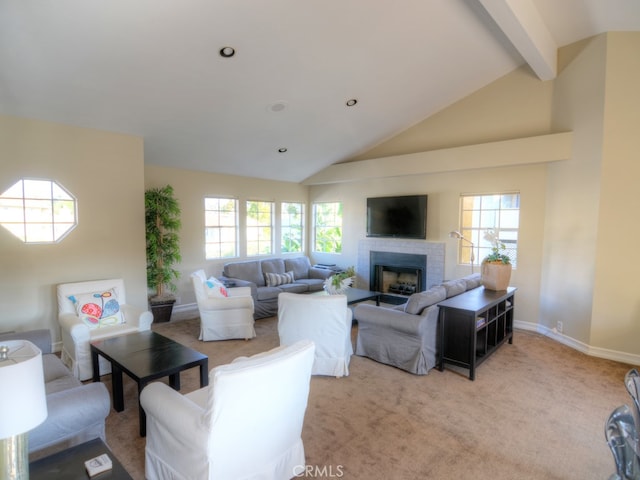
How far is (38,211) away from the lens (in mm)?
3908

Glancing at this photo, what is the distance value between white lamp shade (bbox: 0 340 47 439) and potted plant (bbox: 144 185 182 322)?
4.22 m

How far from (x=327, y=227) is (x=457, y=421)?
546cm

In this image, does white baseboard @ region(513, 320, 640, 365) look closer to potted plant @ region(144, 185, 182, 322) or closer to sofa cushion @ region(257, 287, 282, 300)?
sofa cushion @ region(257, 287, 282, 300)

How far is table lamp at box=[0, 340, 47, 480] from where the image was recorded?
44.3 inches

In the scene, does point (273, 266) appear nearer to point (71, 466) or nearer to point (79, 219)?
point (79, 219)

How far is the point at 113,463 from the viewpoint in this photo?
1.57 metres

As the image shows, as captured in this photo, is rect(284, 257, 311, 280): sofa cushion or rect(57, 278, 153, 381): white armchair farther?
rect(284, 257, 311, 280): sofa cushion

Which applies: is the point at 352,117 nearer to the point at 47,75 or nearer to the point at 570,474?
the point at 47,75

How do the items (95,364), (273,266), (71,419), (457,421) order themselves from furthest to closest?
(273,266) → (95,364) → (457,421) → (71,419)

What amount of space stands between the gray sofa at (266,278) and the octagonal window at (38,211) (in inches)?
93.1

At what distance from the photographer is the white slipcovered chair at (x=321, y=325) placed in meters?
3.34

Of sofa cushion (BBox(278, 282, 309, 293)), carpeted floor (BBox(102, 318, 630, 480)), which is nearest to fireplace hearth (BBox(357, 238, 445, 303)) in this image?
sofa cushion (BBox(278, 282, 309, 293))

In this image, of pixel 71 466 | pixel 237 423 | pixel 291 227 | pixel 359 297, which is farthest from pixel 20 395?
pixel 291 227

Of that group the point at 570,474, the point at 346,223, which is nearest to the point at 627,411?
the point at 570,474
